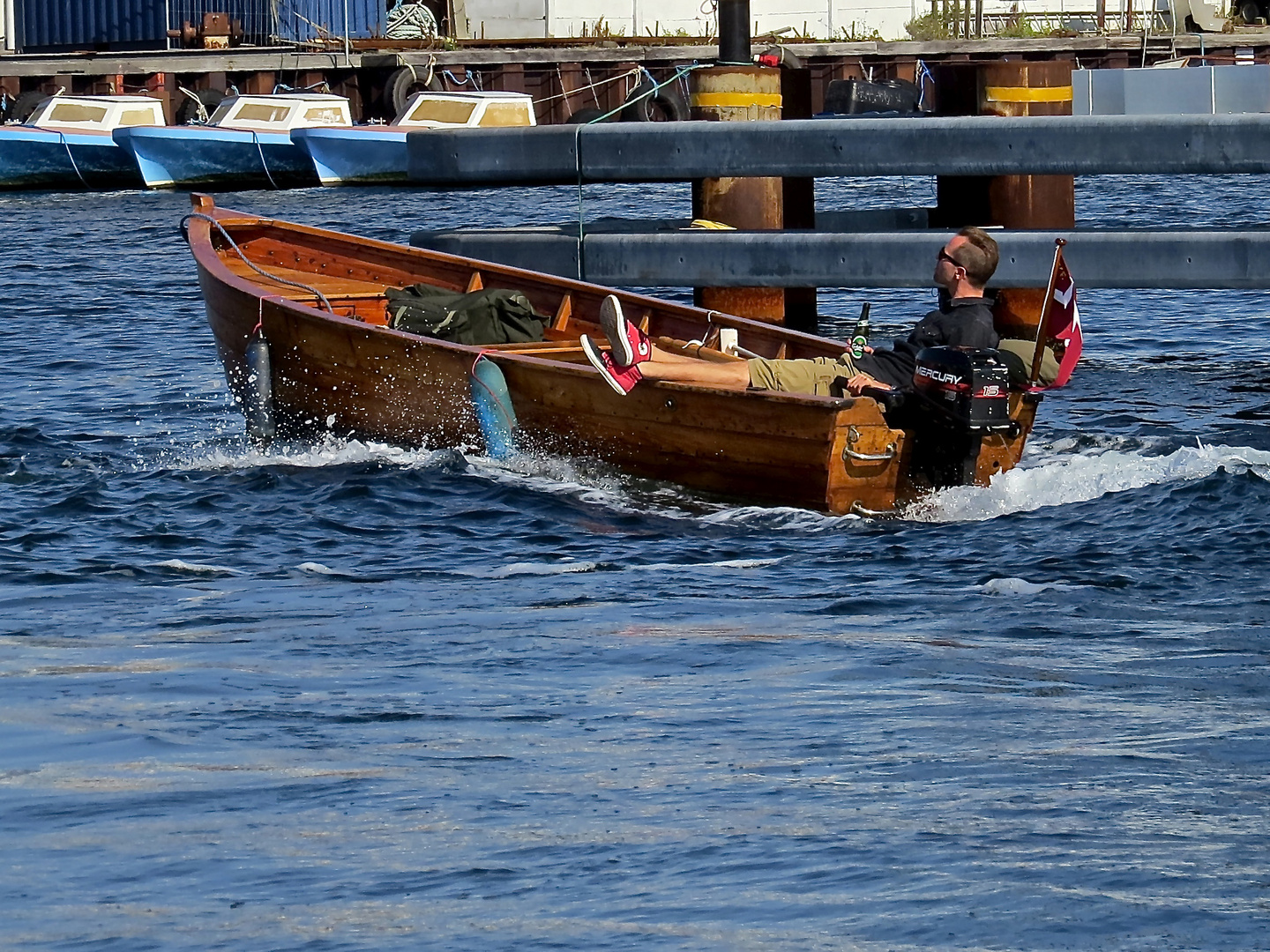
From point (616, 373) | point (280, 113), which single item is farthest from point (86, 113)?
point (616, 373)

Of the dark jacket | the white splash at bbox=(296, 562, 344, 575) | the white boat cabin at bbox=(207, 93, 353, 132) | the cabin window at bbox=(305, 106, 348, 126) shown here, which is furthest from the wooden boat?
the cabin window at bbox=(305, 106, 348, 126)

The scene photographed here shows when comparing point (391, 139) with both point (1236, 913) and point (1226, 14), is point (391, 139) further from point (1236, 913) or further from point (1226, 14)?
point (1236, 913)

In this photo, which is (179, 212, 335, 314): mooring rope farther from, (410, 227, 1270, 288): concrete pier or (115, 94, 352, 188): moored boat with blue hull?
(115, 94, 352, 188): moored boat with blue hull

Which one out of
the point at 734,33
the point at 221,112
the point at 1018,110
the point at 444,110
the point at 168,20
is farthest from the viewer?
the point at 168,20

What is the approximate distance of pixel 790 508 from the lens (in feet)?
28.7

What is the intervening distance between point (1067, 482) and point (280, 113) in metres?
27.8

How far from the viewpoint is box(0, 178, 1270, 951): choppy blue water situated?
409cm

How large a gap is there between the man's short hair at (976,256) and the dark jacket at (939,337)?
4.3 inches

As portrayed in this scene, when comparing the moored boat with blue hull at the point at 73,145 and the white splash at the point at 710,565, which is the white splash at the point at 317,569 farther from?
the moored boat with blue hull at the point at 73,145

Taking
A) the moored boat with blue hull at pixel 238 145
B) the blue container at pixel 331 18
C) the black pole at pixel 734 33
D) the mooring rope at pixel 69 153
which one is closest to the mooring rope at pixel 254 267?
the black pole at pixel 734 33

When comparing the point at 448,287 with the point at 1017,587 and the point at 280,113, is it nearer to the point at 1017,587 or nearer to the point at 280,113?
the point at 1017,587

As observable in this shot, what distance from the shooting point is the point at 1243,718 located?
5.31 metres

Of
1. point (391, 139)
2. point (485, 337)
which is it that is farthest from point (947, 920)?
point (391, 139)

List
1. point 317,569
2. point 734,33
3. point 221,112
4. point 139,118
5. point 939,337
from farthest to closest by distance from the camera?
point 221,112 < point 139,118 < point 734,33 < point 939,337 < point 317,569
